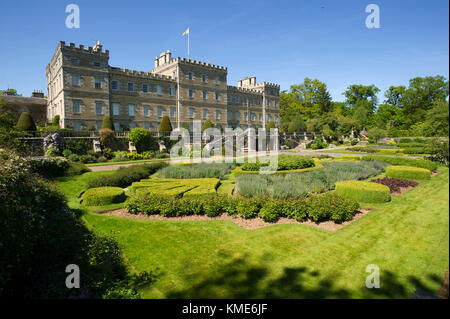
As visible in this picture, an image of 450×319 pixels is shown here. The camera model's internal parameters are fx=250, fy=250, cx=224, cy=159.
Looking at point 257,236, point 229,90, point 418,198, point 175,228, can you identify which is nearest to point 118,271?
point 175,228

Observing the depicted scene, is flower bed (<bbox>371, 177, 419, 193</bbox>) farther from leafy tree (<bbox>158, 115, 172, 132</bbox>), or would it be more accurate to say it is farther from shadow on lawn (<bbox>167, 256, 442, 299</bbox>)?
leafy tree (<bbox>158, 115, 172, 132</bbox>)

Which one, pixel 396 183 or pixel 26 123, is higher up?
pixel 26 123

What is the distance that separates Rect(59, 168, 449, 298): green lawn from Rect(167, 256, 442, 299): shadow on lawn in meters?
0.02

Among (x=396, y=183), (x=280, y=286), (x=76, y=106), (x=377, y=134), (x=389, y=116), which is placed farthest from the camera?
(x=389, y=116)

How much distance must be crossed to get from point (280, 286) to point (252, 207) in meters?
4.08

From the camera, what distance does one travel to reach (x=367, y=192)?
10.6 meters

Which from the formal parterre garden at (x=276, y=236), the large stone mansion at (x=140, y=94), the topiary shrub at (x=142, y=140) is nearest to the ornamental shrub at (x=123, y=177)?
the formal parterre garden at (x=276, y=236)

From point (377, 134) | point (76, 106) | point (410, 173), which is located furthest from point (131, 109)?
point (377, 134)

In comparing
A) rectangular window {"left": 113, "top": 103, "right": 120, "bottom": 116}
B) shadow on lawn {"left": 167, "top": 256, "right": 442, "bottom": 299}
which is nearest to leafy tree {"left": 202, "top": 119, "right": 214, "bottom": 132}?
rectangular window {"left": 113, "top": 103, "right": 120, "bottom": 116}

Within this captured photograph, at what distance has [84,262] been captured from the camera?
492 cm

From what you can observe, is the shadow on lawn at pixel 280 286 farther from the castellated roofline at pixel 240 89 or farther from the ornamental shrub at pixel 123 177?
the castellated roofline at pixel 240 89

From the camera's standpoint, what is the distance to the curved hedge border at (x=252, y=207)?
28.1 feet

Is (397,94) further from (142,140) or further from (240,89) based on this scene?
(142,140)

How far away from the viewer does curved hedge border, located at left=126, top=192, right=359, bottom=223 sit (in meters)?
8.55
